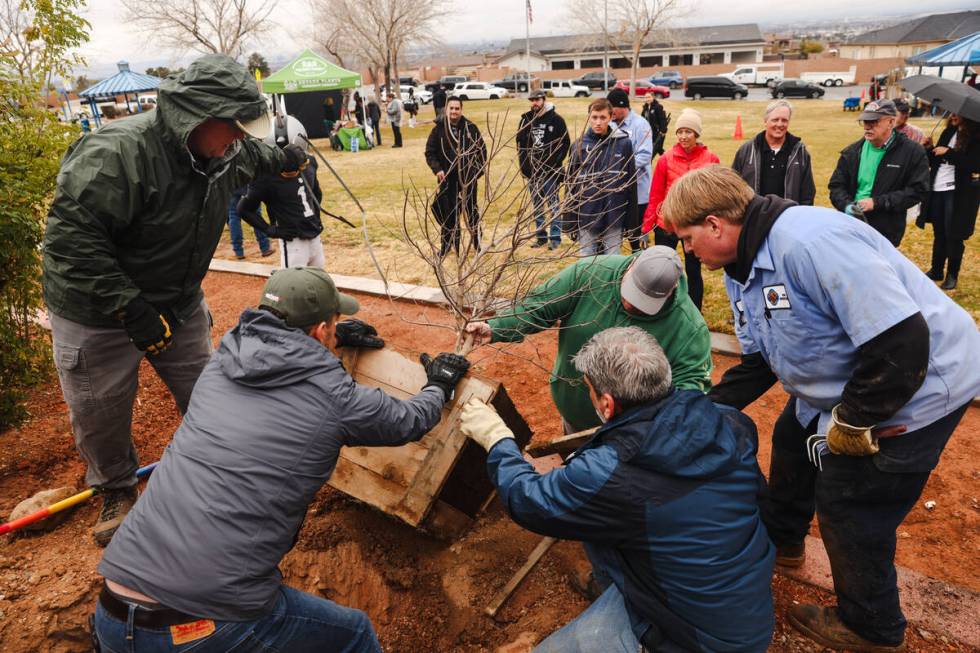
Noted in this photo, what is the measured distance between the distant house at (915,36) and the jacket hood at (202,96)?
5237 cm

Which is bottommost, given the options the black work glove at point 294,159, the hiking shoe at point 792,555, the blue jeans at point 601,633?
the hiking shoe at point 792,555

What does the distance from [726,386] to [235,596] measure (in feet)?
7.05

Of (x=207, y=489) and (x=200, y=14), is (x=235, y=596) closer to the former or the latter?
(x=207, y=489)

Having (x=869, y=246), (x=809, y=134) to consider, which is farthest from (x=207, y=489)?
(x=809, y=134)

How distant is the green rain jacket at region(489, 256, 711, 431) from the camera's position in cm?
268

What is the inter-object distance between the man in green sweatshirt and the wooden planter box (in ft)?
1.05

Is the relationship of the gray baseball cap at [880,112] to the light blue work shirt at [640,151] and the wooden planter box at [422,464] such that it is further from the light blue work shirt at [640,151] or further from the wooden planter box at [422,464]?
the wooden planter box at [422,464]

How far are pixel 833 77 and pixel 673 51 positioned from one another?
2260 cm

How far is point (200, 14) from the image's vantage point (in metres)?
26.9

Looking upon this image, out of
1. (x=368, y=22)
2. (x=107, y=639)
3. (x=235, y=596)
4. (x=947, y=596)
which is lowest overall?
(x=947, y=596)

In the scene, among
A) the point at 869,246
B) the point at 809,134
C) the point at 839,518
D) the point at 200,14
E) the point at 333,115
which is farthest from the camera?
the point at 200,14

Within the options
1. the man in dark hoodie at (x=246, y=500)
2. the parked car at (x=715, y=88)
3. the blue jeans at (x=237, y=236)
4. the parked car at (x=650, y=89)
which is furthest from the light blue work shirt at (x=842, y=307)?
the parked car at (x=715, y=88)

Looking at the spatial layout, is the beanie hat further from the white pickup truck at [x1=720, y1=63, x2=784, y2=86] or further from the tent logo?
the white pickup truck at [x1=720, y1=63, x2=784, y2=86]

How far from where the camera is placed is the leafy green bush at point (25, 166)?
11.1 ft
